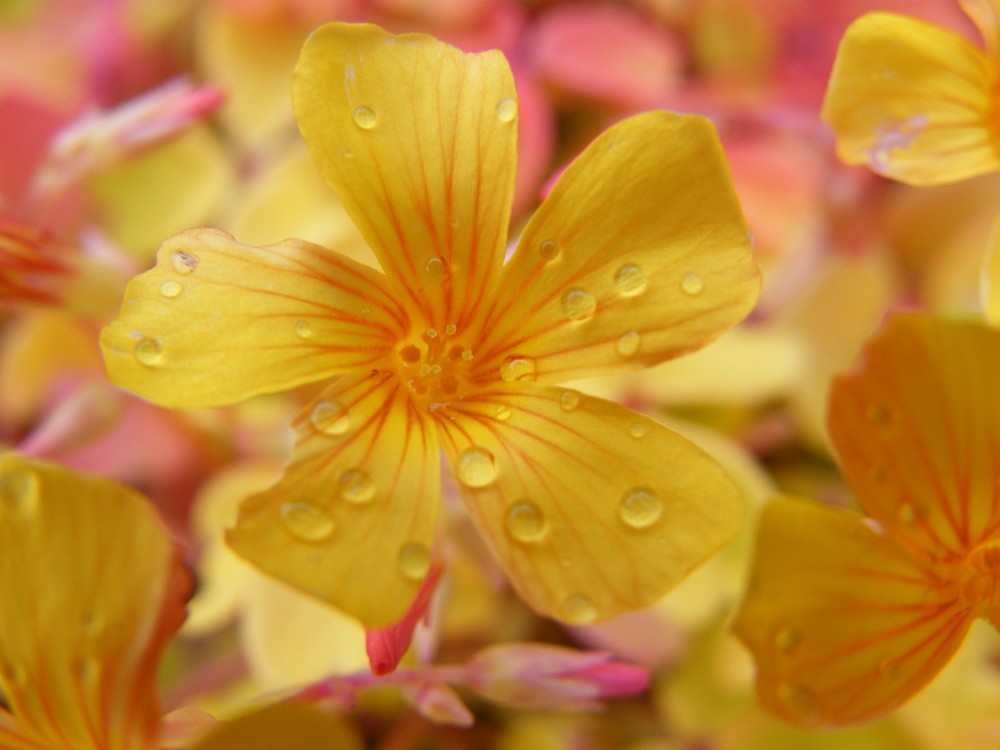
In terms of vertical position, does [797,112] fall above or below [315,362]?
below

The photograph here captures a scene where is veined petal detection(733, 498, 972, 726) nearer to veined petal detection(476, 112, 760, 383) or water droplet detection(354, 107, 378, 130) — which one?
veined petal detection(476, 112, 760, 383)

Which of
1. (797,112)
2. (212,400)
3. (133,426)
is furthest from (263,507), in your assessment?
(797,112)

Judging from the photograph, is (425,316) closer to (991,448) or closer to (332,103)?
(332,103)

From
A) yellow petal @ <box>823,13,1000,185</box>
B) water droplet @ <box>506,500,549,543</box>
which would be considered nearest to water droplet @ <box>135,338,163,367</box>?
water droplet @ <box>506,500,549,543</box>

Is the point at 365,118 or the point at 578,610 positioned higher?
the point at 365,118

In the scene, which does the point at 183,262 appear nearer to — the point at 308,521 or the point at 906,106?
the point at 308,521

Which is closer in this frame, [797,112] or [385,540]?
[385,540]

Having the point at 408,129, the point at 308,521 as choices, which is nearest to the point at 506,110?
the point at 408,129
